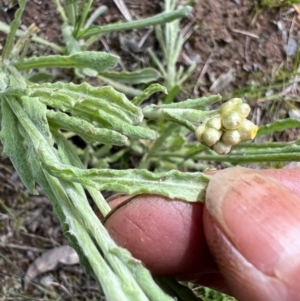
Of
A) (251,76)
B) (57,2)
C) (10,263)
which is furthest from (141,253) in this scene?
(251,76)

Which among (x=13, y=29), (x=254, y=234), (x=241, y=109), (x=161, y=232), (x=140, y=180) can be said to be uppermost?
(x=13, y=29)

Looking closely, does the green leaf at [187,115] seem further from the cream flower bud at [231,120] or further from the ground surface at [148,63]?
the ground surface at [148,63]

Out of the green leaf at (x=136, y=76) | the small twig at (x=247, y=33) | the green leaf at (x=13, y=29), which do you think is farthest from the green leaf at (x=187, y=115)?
the small twig at (x=247, y=33)

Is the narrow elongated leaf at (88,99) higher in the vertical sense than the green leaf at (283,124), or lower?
higher

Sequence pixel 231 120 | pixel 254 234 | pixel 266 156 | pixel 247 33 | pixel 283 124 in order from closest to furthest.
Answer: pixel 254 234 < pixel 231 120 < pixel 266 156 < pixel 283 124 < pixel 247 33

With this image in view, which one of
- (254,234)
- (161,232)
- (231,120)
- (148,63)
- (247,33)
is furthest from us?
(247,33)

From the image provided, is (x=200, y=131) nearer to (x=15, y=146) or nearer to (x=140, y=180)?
(x=140, y=180)

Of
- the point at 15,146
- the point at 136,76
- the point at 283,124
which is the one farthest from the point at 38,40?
the point at 283,124
